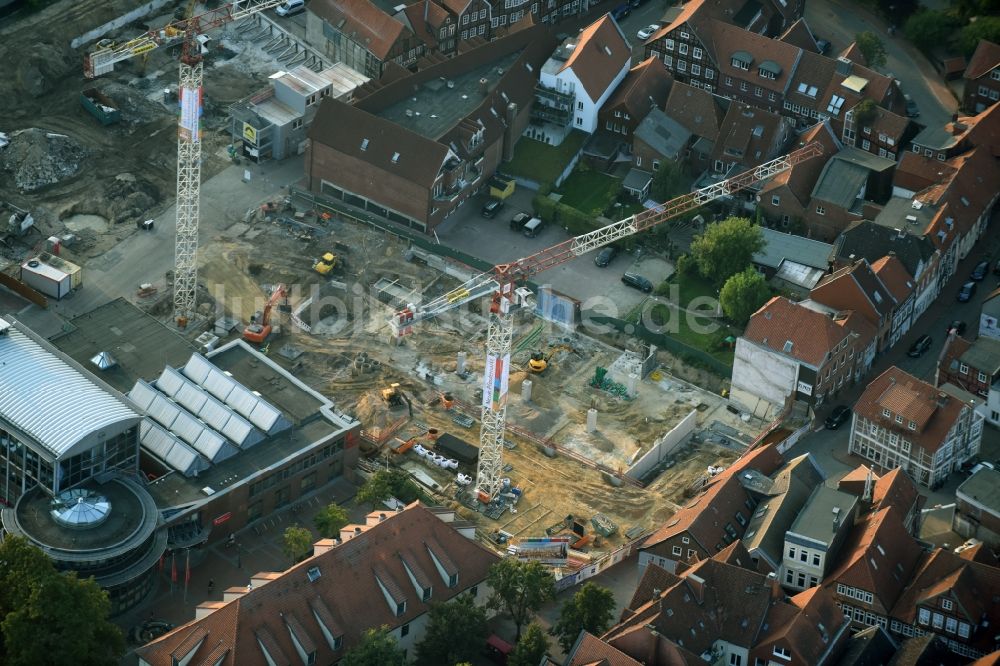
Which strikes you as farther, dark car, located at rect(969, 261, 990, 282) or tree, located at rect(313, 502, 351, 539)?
dark car, located at rect(969, 261, 990, 282)

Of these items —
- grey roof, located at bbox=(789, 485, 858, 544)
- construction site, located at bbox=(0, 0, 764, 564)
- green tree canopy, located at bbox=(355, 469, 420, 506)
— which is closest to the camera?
grey roof, located at bbox=(789, 485, 858, 544)

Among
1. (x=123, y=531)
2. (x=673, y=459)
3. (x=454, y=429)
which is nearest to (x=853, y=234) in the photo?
(x=673, y=459)

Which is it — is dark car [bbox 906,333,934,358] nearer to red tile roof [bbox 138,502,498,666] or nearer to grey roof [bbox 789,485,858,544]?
grey roof [bbox 789,485,858,544]

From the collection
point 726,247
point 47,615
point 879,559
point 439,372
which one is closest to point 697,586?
point 879,559

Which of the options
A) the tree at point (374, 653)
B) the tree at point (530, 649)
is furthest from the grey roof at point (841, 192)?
the tree at point (374, 653)

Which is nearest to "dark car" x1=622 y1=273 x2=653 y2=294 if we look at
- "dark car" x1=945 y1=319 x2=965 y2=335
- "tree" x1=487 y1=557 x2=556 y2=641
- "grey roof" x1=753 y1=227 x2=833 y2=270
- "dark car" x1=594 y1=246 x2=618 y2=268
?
"dark car" x1=594 y1=246 x2=618 y2=268

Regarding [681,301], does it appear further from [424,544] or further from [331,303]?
[424,544]

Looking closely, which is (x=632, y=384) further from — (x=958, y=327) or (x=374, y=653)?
(x=374, y=653)

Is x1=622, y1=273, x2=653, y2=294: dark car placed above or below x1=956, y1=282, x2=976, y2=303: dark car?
below
